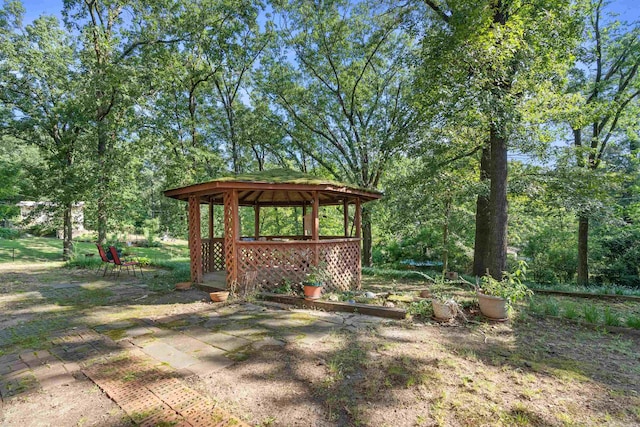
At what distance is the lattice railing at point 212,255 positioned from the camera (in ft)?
28.1

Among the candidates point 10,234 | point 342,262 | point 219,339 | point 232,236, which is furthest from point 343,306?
point 10,234

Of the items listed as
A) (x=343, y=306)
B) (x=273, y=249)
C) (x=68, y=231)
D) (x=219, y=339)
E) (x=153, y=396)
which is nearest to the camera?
(x=153, y=396)

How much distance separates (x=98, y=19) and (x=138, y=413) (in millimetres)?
14915

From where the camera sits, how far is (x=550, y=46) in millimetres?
5969

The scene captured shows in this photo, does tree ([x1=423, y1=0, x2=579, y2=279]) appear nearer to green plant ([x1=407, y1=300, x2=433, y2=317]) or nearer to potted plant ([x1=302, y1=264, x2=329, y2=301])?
green plant ([x1=407, y1=300, x2=433, y2=317])

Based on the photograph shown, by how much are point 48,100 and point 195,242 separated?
10.2 meters

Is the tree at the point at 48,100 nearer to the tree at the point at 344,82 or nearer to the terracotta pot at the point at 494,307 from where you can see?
the tree at the point at 344,82

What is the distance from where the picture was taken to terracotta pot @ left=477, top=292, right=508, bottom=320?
438cm

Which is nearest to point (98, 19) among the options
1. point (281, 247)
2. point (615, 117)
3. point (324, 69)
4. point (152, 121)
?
point (152, 121)

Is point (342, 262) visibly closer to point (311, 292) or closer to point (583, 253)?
point (311, 292)

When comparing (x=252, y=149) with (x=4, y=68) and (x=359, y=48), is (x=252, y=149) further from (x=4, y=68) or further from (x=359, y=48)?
(x=4, y=68)

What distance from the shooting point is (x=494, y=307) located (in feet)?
14.5

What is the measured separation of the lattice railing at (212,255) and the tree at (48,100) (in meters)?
6.02

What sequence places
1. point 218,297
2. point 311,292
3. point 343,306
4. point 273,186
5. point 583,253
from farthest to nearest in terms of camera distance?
1. point 583,253
2. point 273,186
3. point 218,297
4. point 311,292
5. point 343,306
